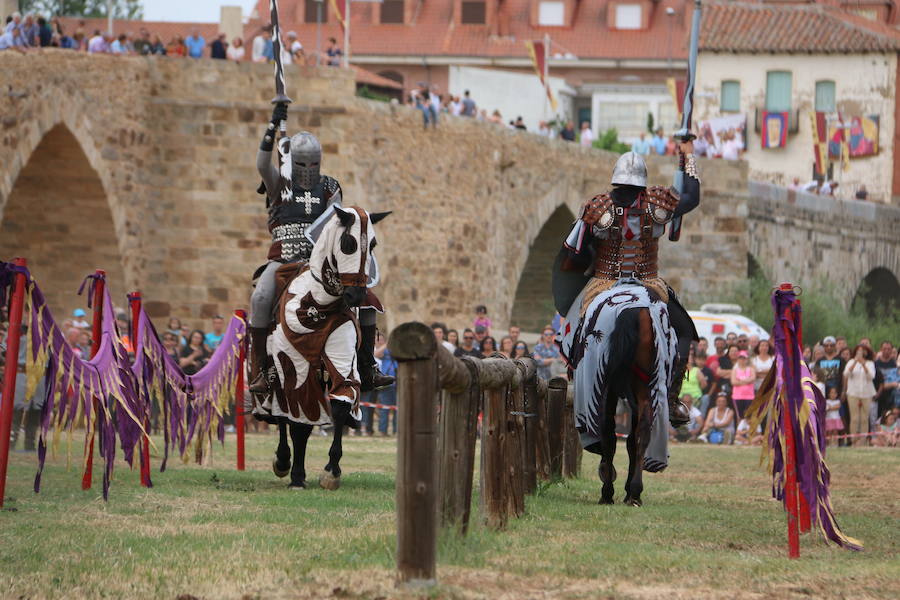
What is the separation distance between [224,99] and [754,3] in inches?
1609

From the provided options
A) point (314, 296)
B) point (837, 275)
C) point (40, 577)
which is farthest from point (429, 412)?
point (837, 275)

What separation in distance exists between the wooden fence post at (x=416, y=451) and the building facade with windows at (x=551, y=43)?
58.2 metres

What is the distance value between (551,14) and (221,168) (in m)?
44.0

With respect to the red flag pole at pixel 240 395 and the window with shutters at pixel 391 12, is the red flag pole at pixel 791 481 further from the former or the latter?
the window with shutters at pixel 391 12

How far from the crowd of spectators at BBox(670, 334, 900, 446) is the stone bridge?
9.08m

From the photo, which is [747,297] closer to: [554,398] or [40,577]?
[554,398]

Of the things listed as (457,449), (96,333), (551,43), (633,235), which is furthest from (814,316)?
(457,449)

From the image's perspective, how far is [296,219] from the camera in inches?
473

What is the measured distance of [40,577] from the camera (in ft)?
23.0

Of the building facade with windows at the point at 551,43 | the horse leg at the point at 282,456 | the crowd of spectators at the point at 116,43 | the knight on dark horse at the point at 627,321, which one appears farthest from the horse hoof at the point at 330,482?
the building facade with windows at the point at 551,43

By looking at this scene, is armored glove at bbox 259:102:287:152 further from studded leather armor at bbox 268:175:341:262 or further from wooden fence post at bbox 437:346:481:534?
wooden fence post at bbox 437:346:481:534

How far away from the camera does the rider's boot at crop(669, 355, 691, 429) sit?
11125 mm

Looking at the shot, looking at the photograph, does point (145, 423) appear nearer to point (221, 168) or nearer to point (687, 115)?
point (687, 115)

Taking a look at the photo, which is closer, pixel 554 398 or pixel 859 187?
pixel 554 398
